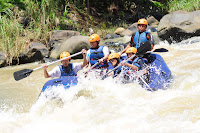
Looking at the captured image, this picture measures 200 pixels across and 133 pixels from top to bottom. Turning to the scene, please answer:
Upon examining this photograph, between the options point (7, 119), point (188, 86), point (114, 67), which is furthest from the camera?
point (114, 67)

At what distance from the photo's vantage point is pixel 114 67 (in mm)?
4805

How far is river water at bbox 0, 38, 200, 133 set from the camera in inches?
122

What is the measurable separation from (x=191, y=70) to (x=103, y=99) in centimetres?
249

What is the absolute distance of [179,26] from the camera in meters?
9.33

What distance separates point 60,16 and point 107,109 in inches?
406

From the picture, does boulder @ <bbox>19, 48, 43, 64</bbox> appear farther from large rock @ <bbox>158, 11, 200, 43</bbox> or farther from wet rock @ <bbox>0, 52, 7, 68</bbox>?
large rock @ <bbox>158, 11, 200, 43</bbox>

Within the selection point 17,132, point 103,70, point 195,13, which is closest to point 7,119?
point 17,132

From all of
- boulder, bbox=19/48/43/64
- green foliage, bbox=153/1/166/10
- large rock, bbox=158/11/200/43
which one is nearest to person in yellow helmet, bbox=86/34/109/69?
boulder, bbox=19/48/43/64

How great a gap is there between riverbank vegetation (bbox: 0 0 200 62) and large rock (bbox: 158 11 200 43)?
3256 mm

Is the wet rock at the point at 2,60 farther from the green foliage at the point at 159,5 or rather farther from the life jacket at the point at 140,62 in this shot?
the green foliage at the point at 159,5

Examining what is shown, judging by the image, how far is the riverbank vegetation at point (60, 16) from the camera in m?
8.78

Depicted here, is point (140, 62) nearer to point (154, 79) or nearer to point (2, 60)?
point (154, 79)

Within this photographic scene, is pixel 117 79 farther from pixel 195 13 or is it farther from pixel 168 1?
pixel 168 1

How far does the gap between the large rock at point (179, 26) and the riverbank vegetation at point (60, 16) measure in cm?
326
